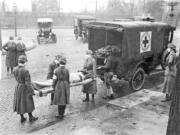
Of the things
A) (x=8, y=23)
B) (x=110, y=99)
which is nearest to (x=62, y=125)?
(x=110, y=99)

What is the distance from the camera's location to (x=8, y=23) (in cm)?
4434

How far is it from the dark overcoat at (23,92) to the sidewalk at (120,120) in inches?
33.7

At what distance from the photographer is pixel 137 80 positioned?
9555 millimetres

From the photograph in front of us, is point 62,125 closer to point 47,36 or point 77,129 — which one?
point 77,129

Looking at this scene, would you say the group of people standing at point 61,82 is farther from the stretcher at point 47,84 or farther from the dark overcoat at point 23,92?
the stretcher at point 47,84

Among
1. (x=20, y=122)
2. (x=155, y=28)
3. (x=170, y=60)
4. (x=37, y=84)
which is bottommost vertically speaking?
(x=20, y=122)

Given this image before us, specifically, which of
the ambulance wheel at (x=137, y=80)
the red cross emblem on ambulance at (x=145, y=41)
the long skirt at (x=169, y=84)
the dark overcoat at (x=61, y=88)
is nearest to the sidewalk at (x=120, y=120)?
the long skirt at (x=169, y=84)

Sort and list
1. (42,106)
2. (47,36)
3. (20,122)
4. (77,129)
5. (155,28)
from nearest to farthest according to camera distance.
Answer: (77,129), (20,122), (42,106), (155,28), (47,36)

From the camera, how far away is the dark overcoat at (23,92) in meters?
6.21

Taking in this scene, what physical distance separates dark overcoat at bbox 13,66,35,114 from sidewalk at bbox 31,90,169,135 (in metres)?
0.86

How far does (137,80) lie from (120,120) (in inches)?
131

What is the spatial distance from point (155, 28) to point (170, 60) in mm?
2156

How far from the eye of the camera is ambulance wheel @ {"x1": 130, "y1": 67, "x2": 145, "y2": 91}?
920cm

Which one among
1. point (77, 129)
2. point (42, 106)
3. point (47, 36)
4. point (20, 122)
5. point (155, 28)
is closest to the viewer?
point (77, 129)
